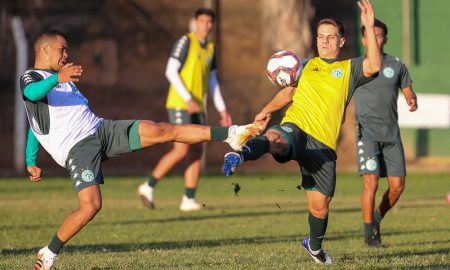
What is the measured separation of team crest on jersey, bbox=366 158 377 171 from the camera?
1138 cm

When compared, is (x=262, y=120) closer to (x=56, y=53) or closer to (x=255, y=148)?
(x=255, y=148)

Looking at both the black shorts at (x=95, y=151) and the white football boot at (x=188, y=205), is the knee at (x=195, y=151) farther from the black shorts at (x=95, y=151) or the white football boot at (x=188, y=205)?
the black shorts at (x=95, y=151)

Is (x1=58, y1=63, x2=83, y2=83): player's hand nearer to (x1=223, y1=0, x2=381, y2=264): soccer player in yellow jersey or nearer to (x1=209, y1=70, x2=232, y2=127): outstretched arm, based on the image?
(x1=223, y1=0, x2=381, y2=264): soccer player in yellow jersey

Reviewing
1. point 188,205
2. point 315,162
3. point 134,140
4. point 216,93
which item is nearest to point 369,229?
point 315,162

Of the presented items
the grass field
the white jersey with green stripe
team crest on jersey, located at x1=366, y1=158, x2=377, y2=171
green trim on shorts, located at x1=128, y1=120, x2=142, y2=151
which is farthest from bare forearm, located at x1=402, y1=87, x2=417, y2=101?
the white jersey with green stripe

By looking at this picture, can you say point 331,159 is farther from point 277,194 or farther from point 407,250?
point 277,194

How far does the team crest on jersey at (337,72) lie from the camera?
945 cm

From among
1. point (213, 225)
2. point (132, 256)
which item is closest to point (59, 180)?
point (213, 225)

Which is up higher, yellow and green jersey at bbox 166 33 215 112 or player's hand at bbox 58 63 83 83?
player's hand at bbox 58 63 83 83

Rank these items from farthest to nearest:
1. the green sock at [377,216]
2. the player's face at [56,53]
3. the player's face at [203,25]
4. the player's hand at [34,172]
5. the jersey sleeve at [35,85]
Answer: the player's face at [203,25]
the green sock at [377,216]
the player's hand at [34,172]
the player's face at [56,53]
the jersey sleeve at [35,85]

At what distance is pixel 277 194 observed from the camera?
18.6 meters

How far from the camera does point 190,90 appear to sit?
611 inches

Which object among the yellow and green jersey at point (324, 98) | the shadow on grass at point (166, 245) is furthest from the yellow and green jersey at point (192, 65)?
the yellow and green jersey at point (324, 98)

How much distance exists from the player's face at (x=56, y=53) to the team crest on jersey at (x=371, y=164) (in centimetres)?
362
